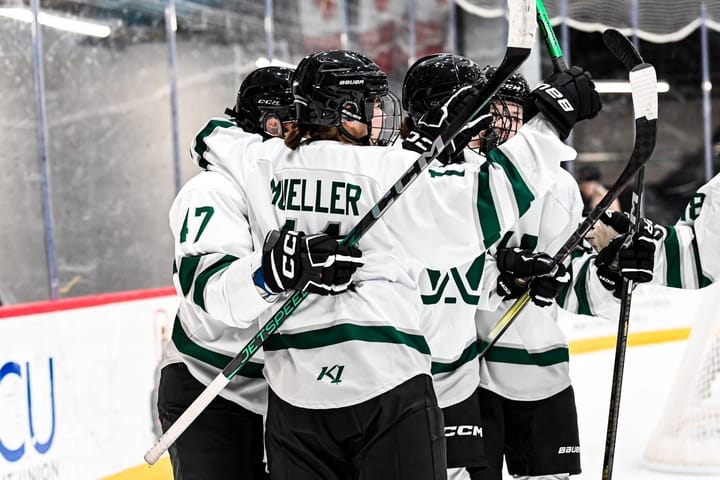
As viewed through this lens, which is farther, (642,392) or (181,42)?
(181,42)

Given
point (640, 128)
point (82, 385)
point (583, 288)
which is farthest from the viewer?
point (82, 385)

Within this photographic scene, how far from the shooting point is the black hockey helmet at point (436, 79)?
6.90 ft

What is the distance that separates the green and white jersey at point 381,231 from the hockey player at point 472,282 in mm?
407

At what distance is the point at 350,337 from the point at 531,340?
789 mm

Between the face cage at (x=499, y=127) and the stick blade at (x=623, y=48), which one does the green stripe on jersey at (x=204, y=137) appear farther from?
the stick blade at (x=623, y=48)

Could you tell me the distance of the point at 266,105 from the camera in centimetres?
212

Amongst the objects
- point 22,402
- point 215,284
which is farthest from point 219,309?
point 22,402

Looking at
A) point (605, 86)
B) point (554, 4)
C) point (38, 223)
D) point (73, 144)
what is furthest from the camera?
point (605, 86)

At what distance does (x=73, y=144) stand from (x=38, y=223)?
1.83 feet

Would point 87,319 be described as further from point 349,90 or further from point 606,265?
point 349,90

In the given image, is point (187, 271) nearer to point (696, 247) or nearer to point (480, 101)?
point (480, 101)

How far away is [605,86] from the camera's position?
8.52 metres

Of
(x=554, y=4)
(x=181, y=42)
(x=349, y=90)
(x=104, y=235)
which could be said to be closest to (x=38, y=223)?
(x=104, y=235)

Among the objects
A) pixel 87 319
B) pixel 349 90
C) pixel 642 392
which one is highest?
pixel 349 90
